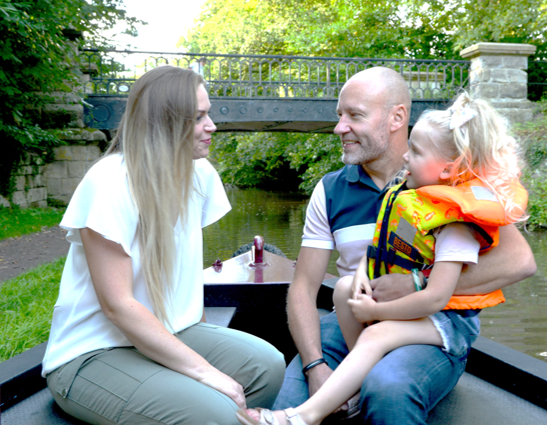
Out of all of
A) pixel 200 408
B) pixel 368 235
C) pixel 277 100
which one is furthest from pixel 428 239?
pixel 277 100

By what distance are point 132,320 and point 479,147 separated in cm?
113

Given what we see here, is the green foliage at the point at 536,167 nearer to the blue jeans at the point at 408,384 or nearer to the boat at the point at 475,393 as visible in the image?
the boat at the point at 475,393

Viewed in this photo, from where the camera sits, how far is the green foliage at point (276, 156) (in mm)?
16984

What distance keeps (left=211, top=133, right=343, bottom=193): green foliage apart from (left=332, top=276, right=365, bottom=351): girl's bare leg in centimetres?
1484

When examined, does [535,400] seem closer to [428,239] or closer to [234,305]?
[428,239]

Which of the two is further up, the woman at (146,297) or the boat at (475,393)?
the woman at (146,297)

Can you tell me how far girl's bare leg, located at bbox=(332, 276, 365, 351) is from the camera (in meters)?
1.73

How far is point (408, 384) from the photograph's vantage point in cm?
144

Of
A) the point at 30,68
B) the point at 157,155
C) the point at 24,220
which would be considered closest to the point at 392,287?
the point at 157,155

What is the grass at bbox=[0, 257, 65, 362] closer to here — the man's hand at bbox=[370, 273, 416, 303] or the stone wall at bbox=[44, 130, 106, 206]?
the man's hand at bbox=[370, 273, 416, 303]

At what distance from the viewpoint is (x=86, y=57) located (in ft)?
38.9

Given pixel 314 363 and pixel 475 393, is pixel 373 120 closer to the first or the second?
pixel 314 363

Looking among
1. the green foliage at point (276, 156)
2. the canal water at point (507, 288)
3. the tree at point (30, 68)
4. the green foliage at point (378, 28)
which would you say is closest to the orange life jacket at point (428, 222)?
the canal water at point (507, 288)

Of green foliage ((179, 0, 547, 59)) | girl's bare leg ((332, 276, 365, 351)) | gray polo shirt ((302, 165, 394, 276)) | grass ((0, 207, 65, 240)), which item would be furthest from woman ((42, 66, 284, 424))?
green foliage ((179, 0, 547, 59))
